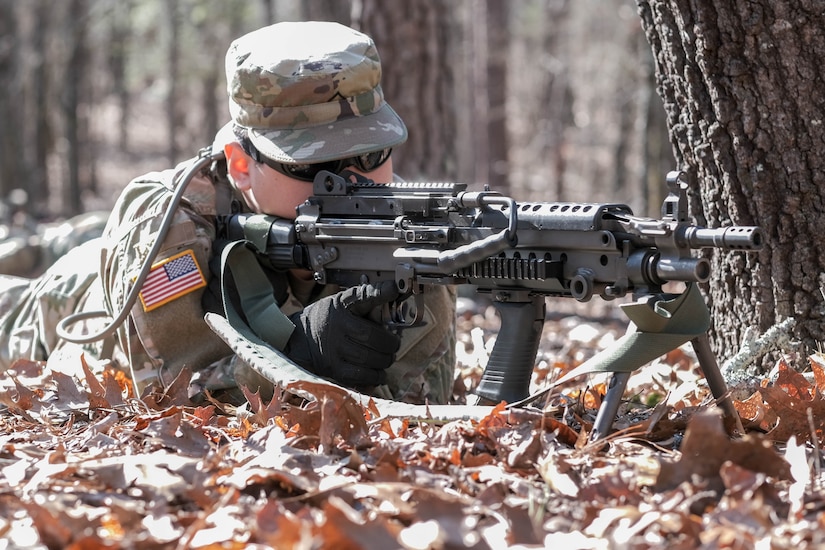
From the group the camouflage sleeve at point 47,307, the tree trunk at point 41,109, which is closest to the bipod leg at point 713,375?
the camouflage sleeve at point 47,307

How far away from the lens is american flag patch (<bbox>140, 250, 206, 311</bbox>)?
355cm

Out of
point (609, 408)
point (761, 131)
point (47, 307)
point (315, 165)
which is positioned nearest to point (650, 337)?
point (609, 408)

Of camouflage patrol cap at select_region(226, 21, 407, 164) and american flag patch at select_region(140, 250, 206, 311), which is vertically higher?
camouflage patrol cap at select_region(226, 21, 407, 164)

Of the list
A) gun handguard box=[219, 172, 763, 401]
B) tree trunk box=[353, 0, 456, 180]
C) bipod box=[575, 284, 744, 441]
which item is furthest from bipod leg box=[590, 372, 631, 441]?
tree trunk box=[353, 0, 456, 180]

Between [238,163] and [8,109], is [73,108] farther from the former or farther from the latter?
[238,163]

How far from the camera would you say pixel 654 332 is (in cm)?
270

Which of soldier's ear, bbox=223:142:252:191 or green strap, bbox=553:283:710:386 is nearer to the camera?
green strap, bbox=553:283:710:386

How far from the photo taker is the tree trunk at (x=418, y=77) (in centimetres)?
697

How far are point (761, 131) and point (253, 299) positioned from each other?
193 cm

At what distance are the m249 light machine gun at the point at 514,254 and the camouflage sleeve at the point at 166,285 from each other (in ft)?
0.74

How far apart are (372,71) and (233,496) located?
1924 mm

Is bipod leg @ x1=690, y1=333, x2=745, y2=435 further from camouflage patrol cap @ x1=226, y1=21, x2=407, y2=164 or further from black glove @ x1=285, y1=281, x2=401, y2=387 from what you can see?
camouflage patrol cap @ x1=226, y1=21, x2=407, y2=164

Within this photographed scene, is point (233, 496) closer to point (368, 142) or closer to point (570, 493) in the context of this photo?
point (570, 493)

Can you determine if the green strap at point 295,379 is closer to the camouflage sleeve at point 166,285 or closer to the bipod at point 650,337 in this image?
the camouflage sleeve at point 166,285
